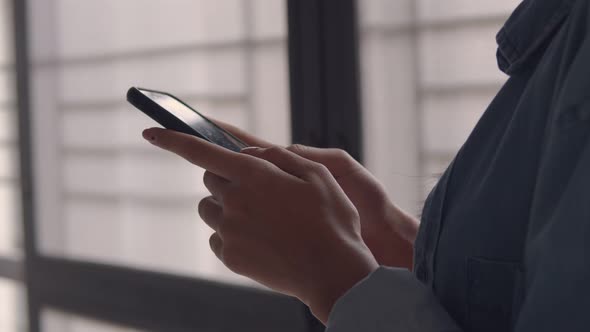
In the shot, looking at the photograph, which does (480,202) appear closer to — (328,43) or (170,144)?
(170,144)

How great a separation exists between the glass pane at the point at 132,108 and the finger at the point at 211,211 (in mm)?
917

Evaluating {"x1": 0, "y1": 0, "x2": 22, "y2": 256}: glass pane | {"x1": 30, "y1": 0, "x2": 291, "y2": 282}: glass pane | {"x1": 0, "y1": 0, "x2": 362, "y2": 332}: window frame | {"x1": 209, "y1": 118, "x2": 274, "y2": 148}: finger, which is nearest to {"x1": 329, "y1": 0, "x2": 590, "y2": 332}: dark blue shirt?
{"x1": 209, "y1": 118, "x2": 274, "y2": 148}: finger

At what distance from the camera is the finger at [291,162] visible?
51 cm

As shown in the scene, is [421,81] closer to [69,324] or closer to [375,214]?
[375,214]

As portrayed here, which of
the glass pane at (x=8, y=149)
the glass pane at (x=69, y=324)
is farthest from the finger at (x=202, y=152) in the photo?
the glass pane at (x=8, y=149)

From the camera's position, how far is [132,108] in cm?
191

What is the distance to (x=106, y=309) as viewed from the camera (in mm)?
1953

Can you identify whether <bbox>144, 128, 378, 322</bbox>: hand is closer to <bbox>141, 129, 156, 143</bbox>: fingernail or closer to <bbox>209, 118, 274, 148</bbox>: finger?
<bbox>141, 129, 156, 143</bbox>: fingernail

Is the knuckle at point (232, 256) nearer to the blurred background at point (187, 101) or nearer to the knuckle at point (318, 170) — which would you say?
the knuckle at point (318, 170)

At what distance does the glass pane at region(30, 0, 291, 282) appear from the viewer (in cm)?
157

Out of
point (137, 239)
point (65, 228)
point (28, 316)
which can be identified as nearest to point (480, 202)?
point (137, 239)

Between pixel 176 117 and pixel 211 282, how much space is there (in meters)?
1.09

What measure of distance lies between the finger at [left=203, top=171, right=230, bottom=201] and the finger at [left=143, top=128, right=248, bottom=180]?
0.01m

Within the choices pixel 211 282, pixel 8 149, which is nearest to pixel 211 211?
pixel 211 282
